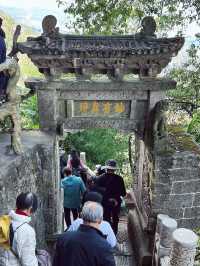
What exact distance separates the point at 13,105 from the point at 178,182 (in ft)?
10.5

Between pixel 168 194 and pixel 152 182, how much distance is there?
36cm

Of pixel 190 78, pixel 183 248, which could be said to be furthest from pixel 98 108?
pixel 190 78

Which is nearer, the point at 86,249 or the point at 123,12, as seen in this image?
the point at 86,249

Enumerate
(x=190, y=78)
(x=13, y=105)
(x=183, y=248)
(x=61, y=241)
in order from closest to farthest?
(x=61, y=241) < (x=183, y=248) < (x=13, y=105) < (x=190, y=78)

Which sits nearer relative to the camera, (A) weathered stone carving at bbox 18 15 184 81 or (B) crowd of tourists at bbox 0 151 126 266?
(B) crowd of tourists at bbox 0 151 126 266

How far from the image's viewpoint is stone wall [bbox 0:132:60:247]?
4.93 metres

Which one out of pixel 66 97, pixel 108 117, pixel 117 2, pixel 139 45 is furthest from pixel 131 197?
pixel 117 2

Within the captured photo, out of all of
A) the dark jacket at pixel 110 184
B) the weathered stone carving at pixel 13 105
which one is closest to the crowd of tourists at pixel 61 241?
the weathered stone carving at pixel 13 105

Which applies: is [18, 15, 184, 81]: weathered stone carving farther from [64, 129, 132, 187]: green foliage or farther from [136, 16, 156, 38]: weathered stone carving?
[64, 129, 132, 187]: green foliage

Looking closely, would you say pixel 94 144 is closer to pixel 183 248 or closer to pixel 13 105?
pixel 13 105

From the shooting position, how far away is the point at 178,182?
21.6 ft

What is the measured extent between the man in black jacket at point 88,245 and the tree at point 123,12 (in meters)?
7.92

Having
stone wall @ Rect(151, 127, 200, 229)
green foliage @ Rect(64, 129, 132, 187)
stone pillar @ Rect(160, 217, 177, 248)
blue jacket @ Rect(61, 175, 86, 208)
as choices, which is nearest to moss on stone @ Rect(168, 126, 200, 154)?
stone wall @ Rect(151, 127, 200, 229)

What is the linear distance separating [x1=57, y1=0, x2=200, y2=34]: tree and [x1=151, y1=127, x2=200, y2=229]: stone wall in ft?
15.2
